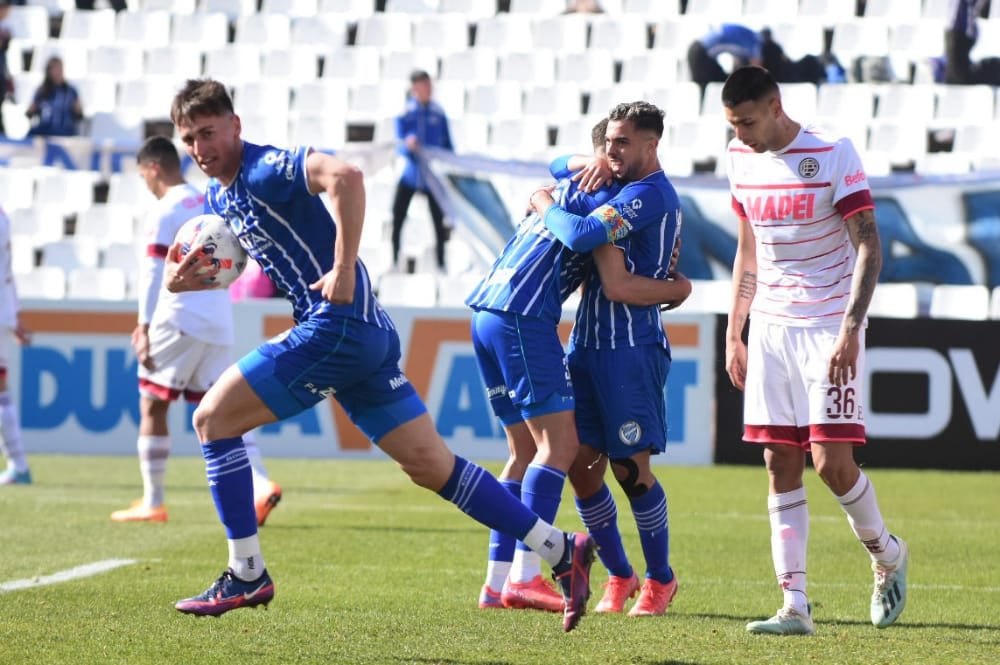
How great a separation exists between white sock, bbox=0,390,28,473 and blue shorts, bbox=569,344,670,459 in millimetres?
6636

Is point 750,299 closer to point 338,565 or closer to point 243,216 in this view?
point 243,216

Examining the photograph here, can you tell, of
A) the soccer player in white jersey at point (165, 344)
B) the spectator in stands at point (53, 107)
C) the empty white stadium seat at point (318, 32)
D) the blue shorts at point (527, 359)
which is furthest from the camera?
the empty white stadium seat at point (318, 32)

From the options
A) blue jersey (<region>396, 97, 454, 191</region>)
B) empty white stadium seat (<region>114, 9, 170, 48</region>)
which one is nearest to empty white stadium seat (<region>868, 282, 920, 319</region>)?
blue jersey (<region>396, 97, 454, 191</region>)

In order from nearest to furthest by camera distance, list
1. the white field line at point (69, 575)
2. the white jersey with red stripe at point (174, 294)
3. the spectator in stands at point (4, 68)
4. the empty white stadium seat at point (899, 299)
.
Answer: the white field line at point (69, 575)
the white jersey with red stripe at point (174, 294)
the empty white stadium seat at point (899, 299)
the spectator in stands at point (4, 68)

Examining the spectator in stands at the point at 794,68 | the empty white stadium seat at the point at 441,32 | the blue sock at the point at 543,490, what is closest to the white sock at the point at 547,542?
the blue sock at the point at 543,490

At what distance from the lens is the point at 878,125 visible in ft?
59.6

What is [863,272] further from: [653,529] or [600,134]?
[653,529]

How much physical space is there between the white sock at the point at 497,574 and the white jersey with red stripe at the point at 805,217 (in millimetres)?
1504

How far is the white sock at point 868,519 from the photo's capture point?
19.9 feet

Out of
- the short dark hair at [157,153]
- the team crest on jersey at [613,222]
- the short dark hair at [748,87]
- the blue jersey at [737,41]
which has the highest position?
the blue jersey at [737,41]

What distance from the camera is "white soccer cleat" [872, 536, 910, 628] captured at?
6098 mm

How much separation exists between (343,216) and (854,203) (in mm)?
1856

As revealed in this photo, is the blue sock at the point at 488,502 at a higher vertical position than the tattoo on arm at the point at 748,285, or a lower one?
lower

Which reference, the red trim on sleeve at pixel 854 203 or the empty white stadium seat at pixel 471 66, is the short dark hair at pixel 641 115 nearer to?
the red trim on sleeve at pixel 854 203
